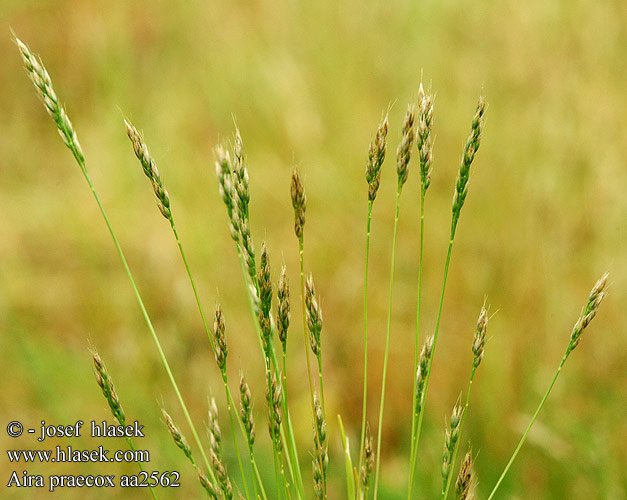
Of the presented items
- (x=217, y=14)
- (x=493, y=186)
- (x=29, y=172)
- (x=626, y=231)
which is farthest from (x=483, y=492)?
(x=217, y=14)

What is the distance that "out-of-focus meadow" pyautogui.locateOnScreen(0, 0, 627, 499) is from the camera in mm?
2084

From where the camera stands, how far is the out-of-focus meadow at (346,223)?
6.84ft

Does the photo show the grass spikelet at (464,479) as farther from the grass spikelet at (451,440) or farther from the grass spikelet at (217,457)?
the grass spikelet at (217,457)

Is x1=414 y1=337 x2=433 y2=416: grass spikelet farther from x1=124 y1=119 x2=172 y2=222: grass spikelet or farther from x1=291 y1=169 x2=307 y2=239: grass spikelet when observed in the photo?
x1=124 y1=119 x2=172 y2=222: grass spikelet

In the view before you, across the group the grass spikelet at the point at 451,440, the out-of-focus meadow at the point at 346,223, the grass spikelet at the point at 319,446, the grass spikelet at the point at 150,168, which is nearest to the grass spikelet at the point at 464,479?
the grass spikelet at the point at 451,440

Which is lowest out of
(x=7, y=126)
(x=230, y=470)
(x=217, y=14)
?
(x=230, y=470)

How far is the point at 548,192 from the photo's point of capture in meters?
2.50

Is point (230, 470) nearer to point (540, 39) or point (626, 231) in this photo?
point (626, 231)

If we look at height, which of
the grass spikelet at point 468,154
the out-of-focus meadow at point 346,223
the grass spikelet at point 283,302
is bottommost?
the grass spikelet at point 283,302

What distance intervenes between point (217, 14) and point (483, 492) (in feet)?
11.7

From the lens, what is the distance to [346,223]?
2.81 m

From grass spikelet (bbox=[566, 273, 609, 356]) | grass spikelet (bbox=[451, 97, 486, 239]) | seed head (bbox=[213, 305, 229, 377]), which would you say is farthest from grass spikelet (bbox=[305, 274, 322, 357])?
grass spikelet (bbox=[566, 273, 609, 356])

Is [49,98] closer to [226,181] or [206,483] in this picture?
[226,181]

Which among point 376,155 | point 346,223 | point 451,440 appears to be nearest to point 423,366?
point 451,440
